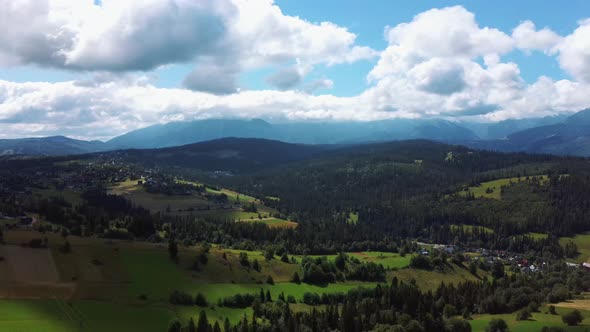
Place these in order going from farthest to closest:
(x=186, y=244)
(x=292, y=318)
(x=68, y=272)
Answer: (x=186, y=244), (x=68, y=272), (x=292, y=318)

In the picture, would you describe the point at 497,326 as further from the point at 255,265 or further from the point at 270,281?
the point at 255,265

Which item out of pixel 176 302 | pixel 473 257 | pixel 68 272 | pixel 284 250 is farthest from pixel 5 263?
pixel 473 257

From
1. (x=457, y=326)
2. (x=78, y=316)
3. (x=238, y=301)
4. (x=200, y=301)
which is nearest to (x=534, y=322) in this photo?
Answer: (x=457, y=326)

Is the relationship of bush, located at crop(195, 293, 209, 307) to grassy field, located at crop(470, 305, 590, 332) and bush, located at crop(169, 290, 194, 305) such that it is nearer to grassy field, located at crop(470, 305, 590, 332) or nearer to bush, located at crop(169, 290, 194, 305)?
bush, located at crop(169, 290, 194, 305)

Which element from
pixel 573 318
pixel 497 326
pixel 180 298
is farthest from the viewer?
pixel 180 298

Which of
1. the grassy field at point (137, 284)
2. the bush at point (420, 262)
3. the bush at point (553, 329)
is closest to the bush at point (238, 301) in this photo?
the grassy field at point (137, 284)

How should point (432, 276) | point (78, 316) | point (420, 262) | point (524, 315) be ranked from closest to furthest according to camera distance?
point (78, 316) → point (524, 315) → point (432, 276) → point (420, 262)

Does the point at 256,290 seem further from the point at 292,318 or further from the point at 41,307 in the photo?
the point at 41,307

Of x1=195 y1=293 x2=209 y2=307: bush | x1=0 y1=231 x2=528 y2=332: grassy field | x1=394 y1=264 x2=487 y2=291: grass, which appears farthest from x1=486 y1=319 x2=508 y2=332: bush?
x1=195 y1=293 x2=209 y2=307: bush
